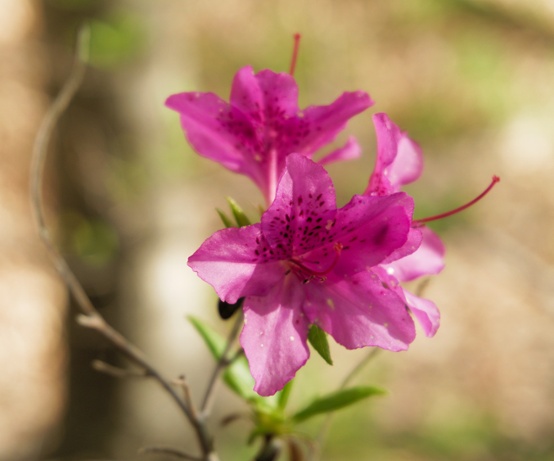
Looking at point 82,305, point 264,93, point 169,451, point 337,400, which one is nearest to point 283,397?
point 337,400

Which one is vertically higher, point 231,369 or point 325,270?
point 325,270

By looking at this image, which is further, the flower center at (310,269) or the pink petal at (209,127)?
the pink petal at (209,127)

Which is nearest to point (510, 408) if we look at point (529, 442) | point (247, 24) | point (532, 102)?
point (529, 442)

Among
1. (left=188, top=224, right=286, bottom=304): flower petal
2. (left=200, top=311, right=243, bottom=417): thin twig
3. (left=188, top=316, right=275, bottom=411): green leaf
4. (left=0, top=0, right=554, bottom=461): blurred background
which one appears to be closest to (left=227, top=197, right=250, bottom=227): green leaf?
(left=188, top=224, right=286, bottom=304): flower petal

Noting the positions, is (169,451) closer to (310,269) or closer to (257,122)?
(310,269)

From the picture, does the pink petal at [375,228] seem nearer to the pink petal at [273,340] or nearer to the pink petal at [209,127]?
the pink petal at [273,340]

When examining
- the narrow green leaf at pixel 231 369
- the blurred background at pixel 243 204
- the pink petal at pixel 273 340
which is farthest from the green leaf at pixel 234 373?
the blurred background at pixel 243 204

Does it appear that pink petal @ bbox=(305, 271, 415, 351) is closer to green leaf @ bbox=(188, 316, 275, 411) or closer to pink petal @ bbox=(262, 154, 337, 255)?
pink petal @ bbox=(262, 154, 337, 255)
